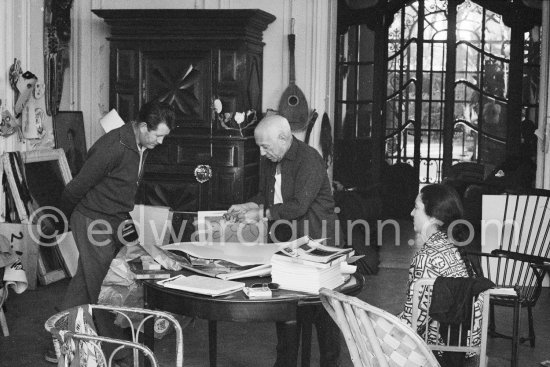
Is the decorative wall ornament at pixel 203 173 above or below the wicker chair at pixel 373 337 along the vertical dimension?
above

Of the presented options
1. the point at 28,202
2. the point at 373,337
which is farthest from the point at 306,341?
the point at 28,202

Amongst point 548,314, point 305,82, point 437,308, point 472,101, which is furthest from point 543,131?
point 437,308

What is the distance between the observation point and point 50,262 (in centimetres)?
768

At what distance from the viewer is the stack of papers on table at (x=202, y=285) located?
3.59m

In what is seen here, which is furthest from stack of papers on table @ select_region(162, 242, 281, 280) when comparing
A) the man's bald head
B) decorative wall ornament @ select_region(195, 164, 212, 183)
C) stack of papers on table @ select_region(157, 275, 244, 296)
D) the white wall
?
the white wall

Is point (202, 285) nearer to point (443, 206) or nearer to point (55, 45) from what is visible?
point (443, 206)

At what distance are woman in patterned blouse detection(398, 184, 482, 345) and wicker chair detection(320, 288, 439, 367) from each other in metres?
0.89

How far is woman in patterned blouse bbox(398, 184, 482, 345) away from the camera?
401cm

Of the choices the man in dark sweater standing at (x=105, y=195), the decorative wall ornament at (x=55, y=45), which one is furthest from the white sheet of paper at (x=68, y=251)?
the man in dark sweater standing at (x=105, y=195)

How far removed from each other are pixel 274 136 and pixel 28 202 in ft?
11.9

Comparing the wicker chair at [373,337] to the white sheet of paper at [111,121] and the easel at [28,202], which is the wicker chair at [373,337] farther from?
the easel at [28,202]

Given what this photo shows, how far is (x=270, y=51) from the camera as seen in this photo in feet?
28.9

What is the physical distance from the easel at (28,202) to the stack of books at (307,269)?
4101mm

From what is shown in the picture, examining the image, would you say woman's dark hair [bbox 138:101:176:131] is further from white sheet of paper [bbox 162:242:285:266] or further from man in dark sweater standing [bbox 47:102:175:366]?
white sheet of paper [bbox 162:242:285:266]
